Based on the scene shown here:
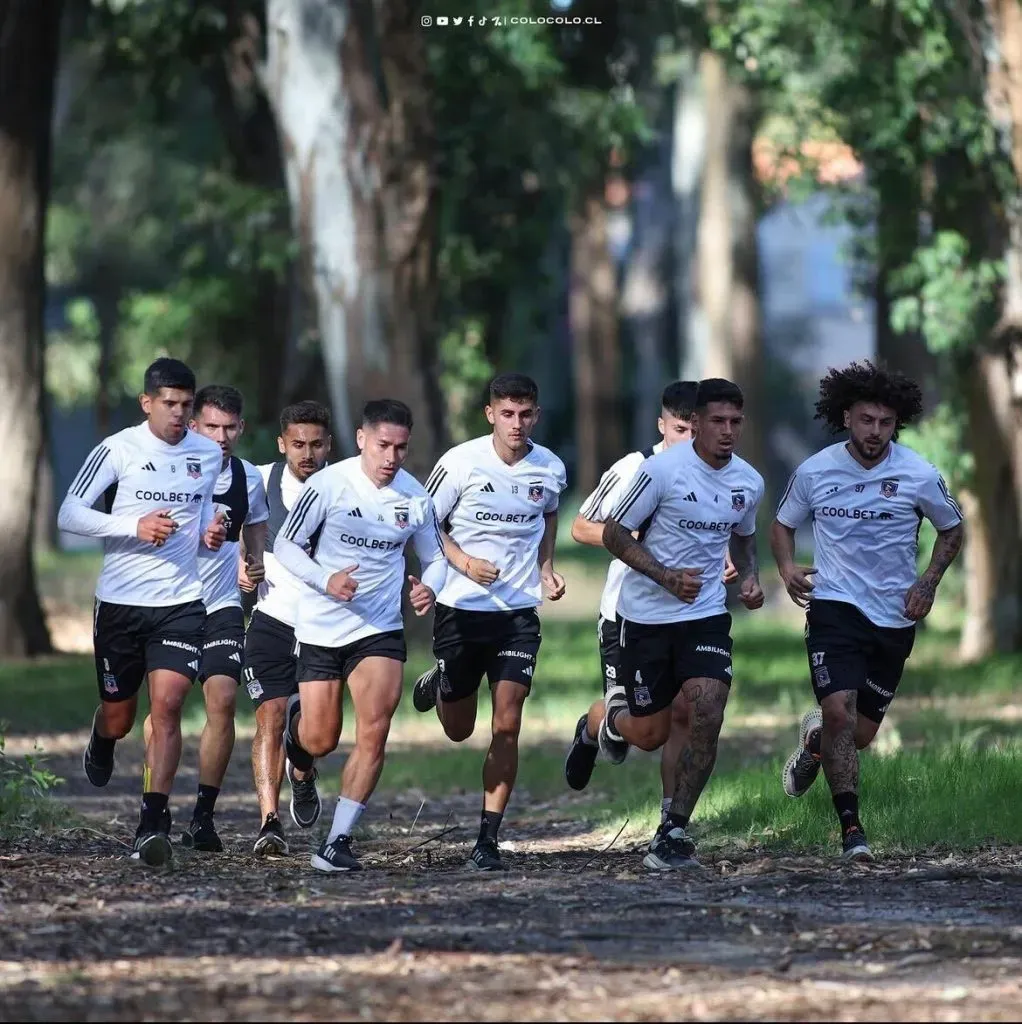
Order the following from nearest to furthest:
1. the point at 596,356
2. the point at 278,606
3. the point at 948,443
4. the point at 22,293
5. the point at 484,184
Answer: the point at 278,606 → the point at 22,293 → the point at 948,443 → the point at 484,184 → the point at 596,356

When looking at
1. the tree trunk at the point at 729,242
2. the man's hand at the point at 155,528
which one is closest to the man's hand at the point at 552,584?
the man's hand at the point at 155,528

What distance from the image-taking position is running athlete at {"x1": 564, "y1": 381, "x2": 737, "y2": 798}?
12.4 m

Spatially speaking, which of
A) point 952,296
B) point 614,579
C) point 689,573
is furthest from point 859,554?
point 952,296

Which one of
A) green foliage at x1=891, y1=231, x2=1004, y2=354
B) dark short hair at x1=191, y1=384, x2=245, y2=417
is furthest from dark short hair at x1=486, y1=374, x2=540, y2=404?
green foliage at x1=891, y1=231, x2=1004, y2=354

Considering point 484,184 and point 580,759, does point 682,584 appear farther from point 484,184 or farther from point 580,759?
point 484,184

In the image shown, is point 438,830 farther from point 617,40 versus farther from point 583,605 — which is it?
point 583,605

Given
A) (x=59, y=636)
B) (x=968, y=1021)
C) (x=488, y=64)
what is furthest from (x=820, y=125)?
(x=968, y=1021)

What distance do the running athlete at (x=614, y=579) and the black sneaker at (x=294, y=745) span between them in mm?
1535

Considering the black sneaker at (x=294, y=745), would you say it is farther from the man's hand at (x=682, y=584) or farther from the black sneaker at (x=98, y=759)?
the man's hand at (x=682, y=584)

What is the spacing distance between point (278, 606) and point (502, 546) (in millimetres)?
1356

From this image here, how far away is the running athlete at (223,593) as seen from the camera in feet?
41.4

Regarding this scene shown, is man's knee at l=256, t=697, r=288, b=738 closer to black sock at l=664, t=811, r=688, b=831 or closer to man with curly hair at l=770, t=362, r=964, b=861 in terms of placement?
black sock at l=664, t=811, r=688, b=831

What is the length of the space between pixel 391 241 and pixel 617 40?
892 centimetres

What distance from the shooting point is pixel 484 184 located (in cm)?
3256
